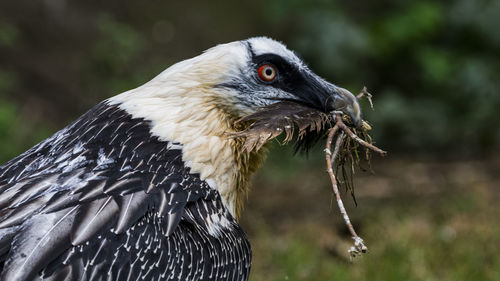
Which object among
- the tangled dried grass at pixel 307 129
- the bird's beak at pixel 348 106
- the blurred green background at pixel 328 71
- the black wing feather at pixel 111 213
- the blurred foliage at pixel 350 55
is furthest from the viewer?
the blurred foliage at pixel 350 55

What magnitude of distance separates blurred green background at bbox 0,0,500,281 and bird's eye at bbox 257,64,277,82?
10.7 feet

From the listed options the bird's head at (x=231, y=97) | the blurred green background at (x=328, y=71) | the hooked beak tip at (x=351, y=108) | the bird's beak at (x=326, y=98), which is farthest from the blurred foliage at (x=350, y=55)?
the hooked beak tip at (x=351, y=108)

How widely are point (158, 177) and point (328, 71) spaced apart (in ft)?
18.3

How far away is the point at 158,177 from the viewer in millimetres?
3352

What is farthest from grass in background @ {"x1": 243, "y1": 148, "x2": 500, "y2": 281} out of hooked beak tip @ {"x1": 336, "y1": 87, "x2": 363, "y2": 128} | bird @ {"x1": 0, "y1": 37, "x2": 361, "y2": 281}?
Result: bird @ {"x1": 0, "y1": 37, "x2": 361, "y2": 281}

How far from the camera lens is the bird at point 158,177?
9.68ft

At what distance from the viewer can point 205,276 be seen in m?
3.19

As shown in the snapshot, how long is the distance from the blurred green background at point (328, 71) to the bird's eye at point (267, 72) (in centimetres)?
325

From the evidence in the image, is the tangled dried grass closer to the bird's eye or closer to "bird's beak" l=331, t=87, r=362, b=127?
"bird's beak" l=331, t=87, r=362, b=127

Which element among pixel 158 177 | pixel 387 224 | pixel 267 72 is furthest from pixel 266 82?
pixel 387 224

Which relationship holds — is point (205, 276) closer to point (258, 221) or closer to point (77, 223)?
point (77, 223)

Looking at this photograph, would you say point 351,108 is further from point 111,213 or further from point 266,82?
point 111,213

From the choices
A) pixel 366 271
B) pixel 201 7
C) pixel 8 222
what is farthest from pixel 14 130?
pixel 8 222

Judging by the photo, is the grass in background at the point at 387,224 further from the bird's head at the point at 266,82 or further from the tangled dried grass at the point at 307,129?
the bird's head at the point at 266,82
